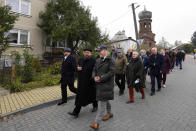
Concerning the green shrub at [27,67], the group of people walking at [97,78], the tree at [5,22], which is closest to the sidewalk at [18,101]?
the group of people walking at [97,78]

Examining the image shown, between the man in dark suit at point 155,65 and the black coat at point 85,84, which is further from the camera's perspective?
the man in dark suit at point 155,65

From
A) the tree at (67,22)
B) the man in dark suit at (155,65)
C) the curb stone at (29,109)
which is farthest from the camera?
the tree at (67,22)

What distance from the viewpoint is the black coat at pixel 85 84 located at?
343 centimetres

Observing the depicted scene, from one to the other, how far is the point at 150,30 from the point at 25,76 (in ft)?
164

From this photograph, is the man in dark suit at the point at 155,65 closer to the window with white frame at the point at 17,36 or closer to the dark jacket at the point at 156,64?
the dark jacket at the point at 156,64

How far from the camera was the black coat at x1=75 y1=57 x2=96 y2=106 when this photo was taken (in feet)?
11.3

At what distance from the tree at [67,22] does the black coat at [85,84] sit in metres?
10.5

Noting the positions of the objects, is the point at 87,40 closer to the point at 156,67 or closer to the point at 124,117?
the point at 156,67

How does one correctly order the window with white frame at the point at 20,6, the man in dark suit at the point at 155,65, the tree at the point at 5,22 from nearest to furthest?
the man in dark suit at the point at 155,65, the tree at the point at 5,22, the window with white frame at the point at 20,6

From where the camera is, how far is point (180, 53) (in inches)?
529

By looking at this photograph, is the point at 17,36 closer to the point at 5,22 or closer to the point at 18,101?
the point at 5,22

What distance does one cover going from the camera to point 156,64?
5.53 meters

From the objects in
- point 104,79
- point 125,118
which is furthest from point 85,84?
point 125,118

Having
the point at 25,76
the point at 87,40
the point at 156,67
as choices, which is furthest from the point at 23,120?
the point at 87,40
